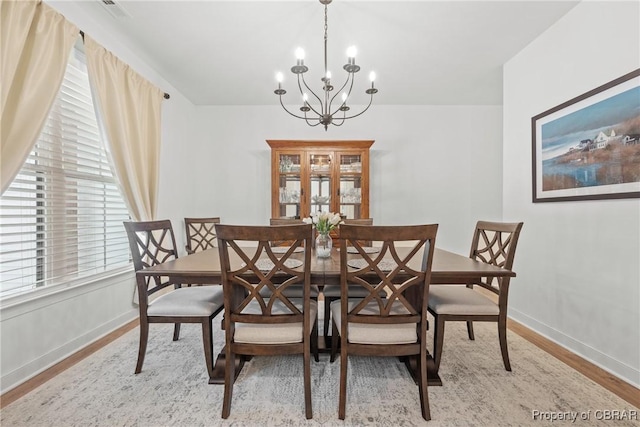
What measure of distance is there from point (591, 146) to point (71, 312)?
3.84m

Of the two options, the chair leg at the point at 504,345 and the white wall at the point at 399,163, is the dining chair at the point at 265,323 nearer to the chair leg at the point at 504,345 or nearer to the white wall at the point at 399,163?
the chair leg at the point at 504,345

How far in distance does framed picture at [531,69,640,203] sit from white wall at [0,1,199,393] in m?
3.35

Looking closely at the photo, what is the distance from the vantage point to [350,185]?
12.1ft

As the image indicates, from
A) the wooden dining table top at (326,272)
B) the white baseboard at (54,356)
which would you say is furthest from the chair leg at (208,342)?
the white baseboard at (54,356)

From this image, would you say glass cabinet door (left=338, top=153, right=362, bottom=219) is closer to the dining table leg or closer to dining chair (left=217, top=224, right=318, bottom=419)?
the dining table leg

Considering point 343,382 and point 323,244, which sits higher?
point 323,244

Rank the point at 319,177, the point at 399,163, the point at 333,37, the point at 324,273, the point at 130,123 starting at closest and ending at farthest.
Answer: the point at 324,273 → the point at 333,37 → the point at 130,123 → the point at 319,177 → the point at 399,163

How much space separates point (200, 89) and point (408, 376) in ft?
12.0

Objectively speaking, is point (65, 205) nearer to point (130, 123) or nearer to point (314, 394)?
point (130, 123)

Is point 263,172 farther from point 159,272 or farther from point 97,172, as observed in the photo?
point 159,272

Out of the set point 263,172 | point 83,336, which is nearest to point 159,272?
point 83,336

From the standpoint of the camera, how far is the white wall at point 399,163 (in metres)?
4.01

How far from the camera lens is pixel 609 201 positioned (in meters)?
1.83

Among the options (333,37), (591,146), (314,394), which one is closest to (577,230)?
(591,146)
